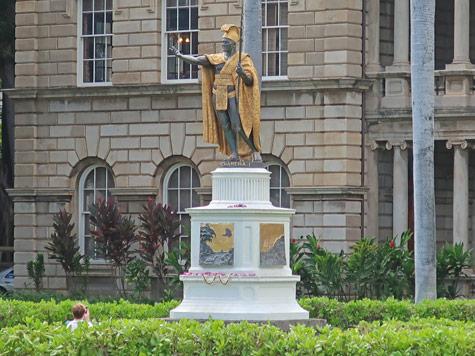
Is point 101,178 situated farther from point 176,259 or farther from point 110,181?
point 176,259

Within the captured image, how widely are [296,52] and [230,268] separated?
712 inches

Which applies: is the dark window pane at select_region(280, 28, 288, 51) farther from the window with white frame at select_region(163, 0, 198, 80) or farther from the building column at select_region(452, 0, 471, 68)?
the building column at select_region(452, 0, 471, 68)

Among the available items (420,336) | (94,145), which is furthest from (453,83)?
(420,336)

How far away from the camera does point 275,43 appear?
134ft

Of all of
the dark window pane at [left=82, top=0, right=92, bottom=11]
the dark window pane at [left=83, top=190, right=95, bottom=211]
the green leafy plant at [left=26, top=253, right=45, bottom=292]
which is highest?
the dark window pane at [left=82, top=0, right=92, bottom=11]

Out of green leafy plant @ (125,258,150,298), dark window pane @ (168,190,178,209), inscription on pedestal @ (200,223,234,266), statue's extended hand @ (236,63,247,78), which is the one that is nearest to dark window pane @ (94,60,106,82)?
dark window pane @ (168,190,178,209)

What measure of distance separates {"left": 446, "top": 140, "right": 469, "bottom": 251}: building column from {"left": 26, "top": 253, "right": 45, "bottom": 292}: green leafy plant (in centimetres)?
1100

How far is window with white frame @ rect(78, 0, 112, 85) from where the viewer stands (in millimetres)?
42906

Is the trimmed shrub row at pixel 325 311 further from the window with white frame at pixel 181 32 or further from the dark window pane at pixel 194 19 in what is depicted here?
the dark window pane at pixel 194 19

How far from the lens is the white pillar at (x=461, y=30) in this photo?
128ft

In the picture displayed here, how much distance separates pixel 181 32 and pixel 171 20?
0.47 m

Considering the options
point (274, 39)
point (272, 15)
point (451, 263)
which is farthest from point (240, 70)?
point (272, 15)

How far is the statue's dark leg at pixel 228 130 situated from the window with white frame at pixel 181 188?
17.7 meters

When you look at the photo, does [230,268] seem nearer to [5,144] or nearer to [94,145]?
[94,145]
